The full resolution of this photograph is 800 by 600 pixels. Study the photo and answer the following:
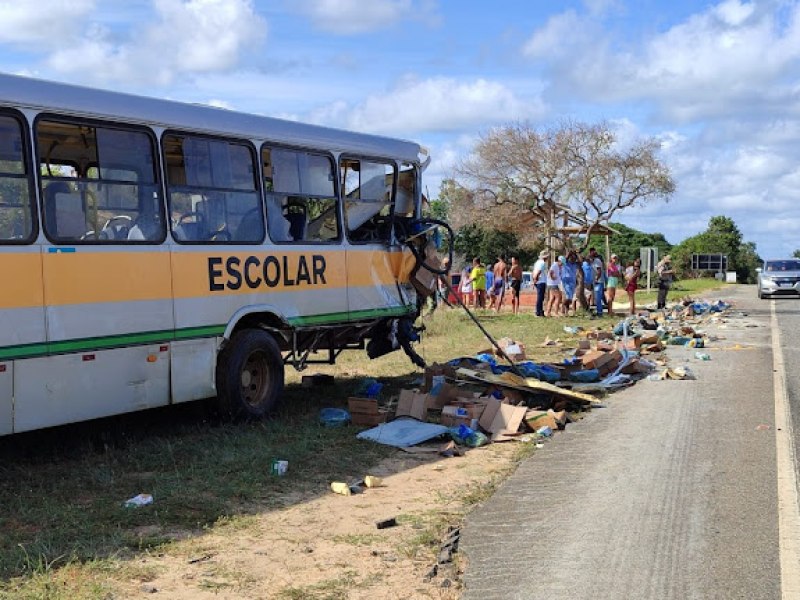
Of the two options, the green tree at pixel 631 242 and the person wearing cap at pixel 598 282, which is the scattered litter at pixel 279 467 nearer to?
the person wearing cap at pixel 598 282

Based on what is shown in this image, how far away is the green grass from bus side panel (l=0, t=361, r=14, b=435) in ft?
1.63

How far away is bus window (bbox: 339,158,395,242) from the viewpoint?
10859 mm

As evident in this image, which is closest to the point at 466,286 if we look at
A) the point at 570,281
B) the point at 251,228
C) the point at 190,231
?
the point at 570,281

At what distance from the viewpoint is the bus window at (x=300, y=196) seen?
966 centimetres

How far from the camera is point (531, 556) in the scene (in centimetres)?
557

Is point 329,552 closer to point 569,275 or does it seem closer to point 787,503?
point 787,503

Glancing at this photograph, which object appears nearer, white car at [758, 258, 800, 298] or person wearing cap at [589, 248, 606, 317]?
person wearing cap at [589, 248, 606, 317]

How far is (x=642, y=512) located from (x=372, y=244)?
5660 millimetres

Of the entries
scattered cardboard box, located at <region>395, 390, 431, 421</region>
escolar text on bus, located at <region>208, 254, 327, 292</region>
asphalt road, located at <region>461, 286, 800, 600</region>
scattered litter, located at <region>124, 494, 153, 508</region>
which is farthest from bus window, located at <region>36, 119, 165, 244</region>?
asphalt road, located at <region>461, 286, 800, 600</region>

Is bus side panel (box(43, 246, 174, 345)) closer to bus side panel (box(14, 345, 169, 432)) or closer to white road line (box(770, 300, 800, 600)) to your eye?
bus side panel (box(14, 345, 169, 432))

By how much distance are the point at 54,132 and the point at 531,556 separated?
16.7ft

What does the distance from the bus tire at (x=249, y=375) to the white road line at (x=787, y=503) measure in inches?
201

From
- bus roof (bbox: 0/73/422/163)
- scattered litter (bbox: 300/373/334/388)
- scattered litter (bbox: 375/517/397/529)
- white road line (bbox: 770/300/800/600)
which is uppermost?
bus roof (bbox: 0/73/422/163)

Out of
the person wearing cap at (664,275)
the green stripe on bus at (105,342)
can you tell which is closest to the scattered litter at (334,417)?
A: the green stripe on bus at (105,342)
